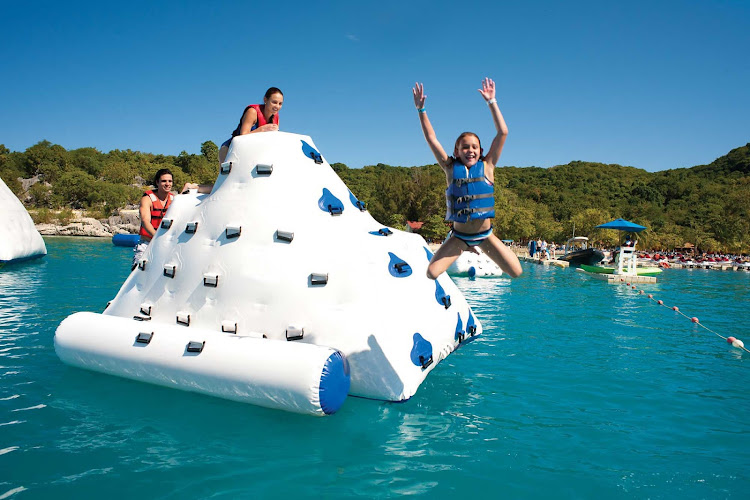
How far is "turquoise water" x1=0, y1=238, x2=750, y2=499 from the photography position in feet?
10.6

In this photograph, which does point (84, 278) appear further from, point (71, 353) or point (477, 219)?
point (477, 219)

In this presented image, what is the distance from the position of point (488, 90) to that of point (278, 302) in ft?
8.49

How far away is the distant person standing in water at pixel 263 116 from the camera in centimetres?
547

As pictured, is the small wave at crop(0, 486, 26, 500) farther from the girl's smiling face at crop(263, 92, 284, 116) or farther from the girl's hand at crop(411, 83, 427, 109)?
the girl's smiling face at crop(263, 92, 284, 116)

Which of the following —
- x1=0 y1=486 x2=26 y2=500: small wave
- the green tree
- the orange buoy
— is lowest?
x1=0 y1=486 x2=26 y2=500: small wave

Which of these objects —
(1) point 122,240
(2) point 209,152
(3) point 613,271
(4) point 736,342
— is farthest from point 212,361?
(2) point 209,152

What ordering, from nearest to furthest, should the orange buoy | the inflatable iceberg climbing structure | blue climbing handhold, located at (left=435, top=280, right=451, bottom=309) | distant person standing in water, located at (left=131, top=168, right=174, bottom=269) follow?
1. the inflatable iceberg climbing structure
2. blue climbing handhold, located at (left=435, top=280, right=451, bottom=309)
3. distant person standing in water, located at (left=131, top=168, right=174, bottom=269)
4. the orange buoy

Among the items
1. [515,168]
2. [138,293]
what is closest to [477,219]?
[138,293]

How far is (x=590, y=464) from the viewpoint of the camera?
11.9 ft

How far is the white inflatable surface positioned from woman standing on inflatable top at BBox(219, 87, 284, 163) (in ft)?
49.0

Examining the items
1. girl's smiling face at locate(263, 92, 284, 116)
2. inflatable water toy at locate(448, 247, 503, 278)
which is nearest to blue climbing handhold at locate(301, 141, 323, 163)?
girl's smiling face at locate(263, 92, 284, 116)

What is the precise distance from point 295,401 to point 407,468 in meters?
1.01

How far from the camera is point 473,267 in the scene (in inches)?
735

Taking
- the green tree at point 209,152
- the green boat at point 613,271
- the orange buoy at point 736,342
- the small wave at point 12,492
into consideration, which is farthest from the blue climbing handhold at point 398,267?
the green tree at point 209,152
